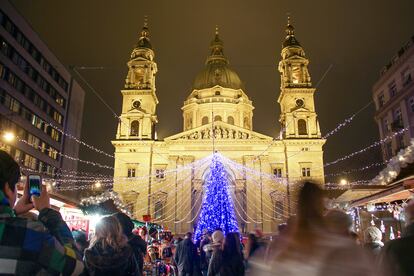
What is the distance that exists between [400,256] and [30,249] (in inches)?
120

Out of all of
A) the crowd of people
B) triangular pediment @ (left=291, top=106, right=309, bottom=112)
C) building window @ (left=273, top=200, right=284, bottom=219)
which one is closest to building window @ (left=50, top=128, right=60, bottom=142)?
building window @ (left=273, top=200, right=284, bottom=219)

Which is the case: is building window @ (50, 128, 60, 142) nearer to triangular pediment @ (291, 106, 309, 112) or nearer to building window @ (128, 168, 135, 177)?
building window @ (128, 168, 135, 177)

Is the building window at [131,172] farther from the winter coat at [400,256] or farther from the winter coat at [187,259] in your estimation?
the winter coat at [400,256]

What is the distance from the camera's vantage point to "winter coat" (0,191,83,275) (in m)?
2.15

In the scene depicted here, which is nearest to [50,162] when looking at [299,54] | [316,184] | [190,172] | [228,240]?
[190,172]

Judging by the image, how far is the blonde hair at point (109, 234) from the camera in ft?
13.2

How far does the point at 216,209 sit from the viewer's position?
21328 millimetres

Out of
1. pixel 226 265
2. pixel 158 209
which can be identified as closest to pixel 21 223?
pixel 226 265

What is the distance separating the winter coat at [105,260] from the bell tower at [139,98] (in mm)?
40314

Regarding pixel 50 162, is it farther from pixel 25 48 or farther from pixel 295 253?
pixel 295 253

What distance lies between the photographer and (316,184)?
3.31m

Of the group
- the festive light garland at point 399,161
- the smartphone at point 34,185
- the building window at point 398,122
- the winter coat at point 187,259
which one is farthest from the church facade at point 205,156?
the smartphone at point 34,185

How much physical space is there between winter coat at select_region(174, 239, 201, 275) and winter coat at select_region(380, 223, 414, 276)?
346 inches

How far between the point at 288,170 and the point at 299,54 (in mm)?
16138
